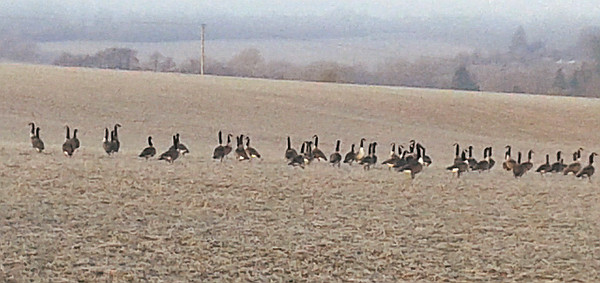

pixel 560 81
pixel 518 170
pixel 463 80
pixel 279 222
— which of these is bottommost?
pixel 279 222

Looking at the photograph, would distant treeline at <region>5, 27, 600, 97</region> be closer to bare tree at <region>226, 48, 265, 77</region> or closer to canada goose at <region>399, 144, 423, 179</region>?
bare tree at <region>226, 48, 265, 77</region>

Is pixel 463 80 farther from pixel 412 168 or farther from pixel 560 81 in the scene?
pixel 412 168

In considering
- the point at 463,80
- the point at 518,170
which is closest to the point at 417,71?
the point at 463,80

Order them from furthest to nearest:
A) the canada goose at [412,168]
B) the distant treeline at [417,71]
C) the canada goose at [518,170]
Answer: the distant treeline at [417,71] → the canada goose at [518,170] → the canada goose at [412,168]

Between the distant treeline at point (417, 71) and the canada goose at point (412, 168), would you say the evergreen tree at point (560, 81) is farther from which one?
the canada goose at point (412, 168)

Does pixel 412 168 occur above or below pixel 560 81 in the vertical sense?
below

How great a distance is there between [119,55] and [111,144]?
218 feet

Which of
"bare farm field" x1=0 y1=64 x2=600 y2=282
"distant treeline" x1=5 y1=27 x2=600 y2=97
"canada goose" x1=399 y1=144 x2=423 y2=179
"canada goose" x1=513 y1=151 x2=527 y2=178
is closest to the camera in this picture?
"bare farm field" x1=0 y1=64 x2=600 y2=282

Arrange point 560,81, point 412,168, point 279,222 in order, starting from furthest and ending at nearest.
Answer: point 560,81 < point 412,168 < point 279,222

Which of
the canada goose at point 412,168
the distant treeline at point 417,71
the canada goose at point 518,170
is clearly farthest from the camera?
the distant treeline at point 417,71

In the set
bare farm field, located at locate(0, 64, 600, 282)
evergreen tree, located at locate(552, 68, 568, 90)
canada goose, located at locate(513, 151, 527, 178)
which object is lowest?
bare farm field, located at locate(0, 64, 600, 282)

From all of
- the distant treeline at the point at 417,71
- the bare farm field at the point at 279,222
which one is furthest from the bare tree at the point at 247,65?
the bare farm field at the point at 279,222

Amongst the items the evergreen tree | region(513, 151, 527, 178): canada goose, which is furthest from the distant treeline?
region(513, 151, 527, 178): canada goose

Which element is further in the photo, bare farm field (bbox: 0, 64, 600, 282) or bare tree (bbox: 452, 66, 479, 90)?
bare tree (bbox: 452, 66, 479, 90)
